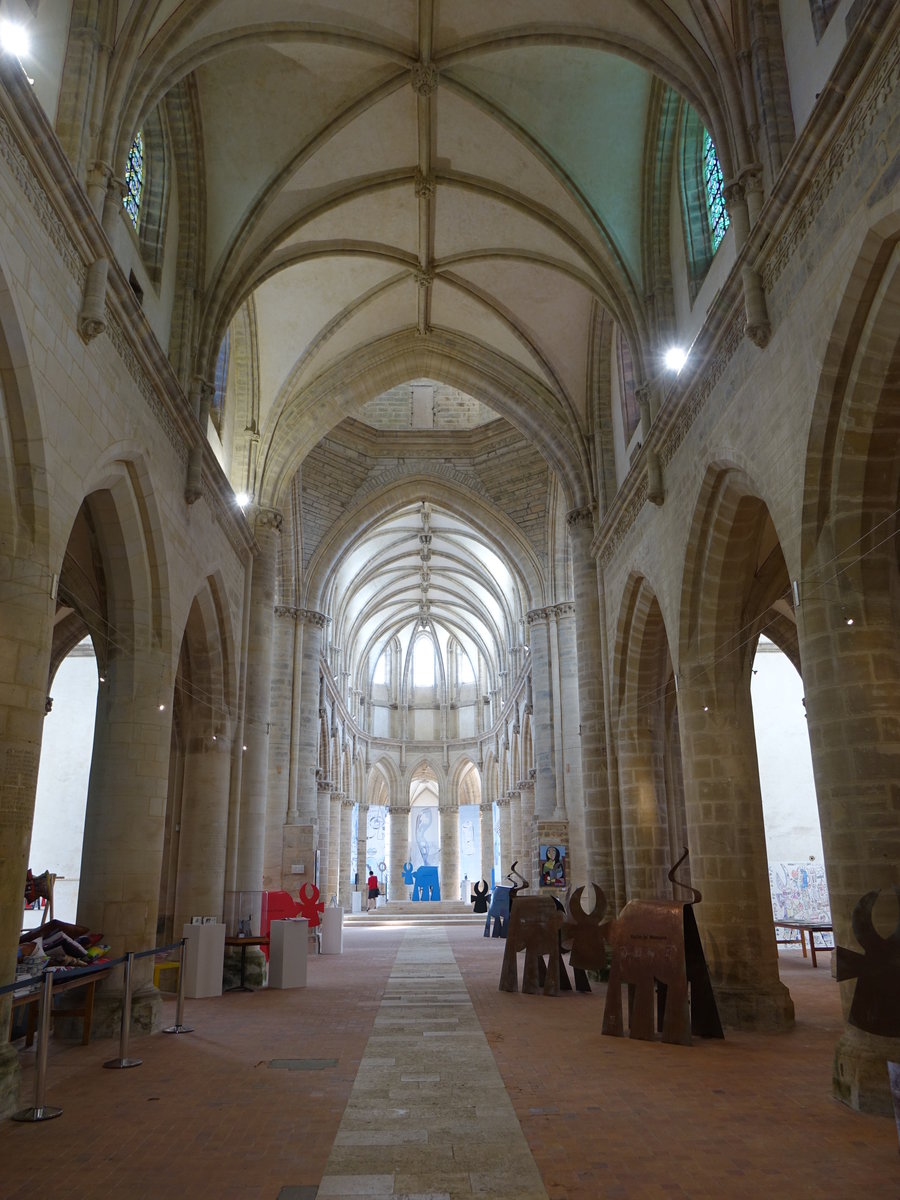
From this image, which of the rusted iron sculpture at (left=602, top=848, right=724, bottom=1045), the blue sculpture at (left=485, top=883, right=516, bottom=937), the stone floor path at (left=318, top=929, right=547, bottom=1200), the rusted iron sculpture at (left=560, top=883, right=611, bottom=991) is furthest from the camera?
the blue sculpture at (left=485, top=883, right=516, bottom=937)

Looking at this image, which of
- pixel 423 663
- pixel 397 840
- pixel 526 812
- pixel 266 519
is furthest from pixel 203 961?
pixel 423 663

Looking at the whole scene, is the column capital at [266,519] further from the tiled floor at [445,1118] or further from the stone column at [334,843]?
the stone column at [334,843]

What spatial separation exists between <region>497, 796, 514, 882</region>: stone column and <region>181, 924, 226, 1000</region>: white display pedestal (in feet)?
84.4

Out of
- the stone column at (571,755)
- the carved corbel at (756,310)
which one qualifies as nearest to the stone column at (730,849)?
the carved corbel at (756,310)

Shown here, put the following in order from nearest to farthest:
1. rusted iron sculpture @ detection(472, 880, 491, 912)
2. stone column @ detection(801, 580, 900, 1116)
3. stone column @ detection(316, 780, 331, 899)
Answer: stone column @ detection(801, 580, 900, 1116) < stone column @ detection(316, 780, 331, 899) < rusted iron sculpture @ detection(472, 880, 491, 912)

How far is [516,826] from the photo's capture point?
35.8 m

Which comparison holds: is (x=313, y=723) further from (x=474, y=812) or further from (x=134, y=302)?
(x=474, y=812)

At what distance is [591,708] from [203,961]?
24.8 ft

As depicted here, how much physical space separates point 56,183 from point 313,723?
2021cm

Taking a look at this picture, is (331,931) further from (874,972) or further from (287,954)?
(874,972)

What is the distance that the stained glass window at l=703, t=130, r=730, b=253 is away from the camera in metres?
11.7

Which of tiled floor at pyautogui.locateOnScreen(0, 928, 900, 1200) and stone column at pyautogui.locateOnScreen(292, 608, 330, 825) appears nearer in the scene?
tiled floor at pyautogui.locateOnScreen(0, 928, 900, 1200)

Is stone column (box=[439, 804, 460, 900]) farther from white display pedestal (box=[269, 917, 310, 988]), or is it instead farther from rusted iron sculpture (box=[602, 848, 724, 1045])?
rusted iron sculpture (box=[602, 848, 724, 1045])

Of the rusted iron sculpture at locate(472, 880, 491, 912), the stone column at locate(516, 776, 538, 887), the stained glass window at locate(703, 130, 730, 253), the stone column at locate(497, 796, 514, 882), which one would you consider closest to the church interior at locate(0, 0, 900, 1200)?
the stained glass window at locate(703, 130, 730, 253)
